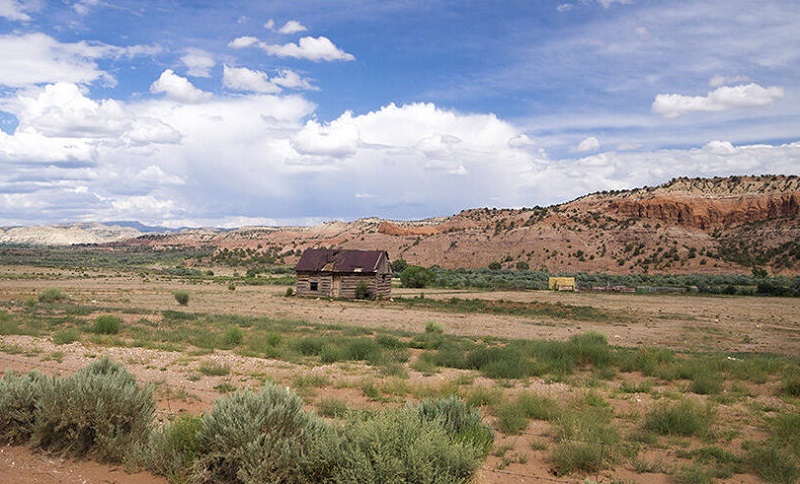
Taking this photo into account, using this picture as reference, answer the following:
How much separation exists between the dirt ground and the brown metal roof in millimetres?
3009

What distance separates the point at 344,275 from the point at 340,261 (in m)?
1.26

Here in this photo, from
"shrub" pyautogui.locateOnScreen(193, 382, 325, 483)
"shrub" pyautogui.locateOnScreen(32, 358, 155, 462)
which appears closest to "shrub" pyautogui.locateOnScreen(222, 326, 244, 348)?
"shrub" pyautogui.locateOnScreen(32, 358, 155, 462)

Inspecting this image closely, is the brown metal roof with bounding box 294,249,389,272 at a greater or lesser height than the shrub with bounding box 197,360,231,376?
greater

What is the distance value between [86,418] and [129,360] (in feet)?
24.4

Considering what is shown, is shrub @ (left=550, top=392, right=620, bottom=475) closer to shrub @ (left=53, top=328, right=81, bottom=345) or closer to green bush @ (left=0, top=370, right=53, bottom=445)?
green bush @ (left=0, top=370, right=53, bottom=445)

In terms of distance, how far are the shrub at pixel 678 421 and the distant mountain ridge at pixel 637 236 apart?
2892 inches

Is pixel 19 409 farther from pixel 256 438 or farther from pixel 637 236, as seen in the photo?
pixel 637 236

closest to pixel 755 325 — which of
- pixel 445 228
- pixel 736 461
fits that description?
pixel 736 461

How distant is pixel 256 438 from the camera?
19.1 feet

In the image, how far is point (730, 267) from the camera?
249ft

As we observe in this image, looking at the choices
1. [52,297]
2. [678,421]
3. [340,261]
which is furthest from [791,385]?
[340,261]

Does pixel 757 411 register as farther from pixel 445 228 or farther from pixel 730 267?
pixel 445 228

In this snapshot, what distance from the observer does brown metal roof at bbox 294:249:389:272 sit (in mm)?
43128

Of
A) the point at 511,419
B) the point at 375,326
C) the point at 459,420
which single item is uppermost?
the point at 459,420
